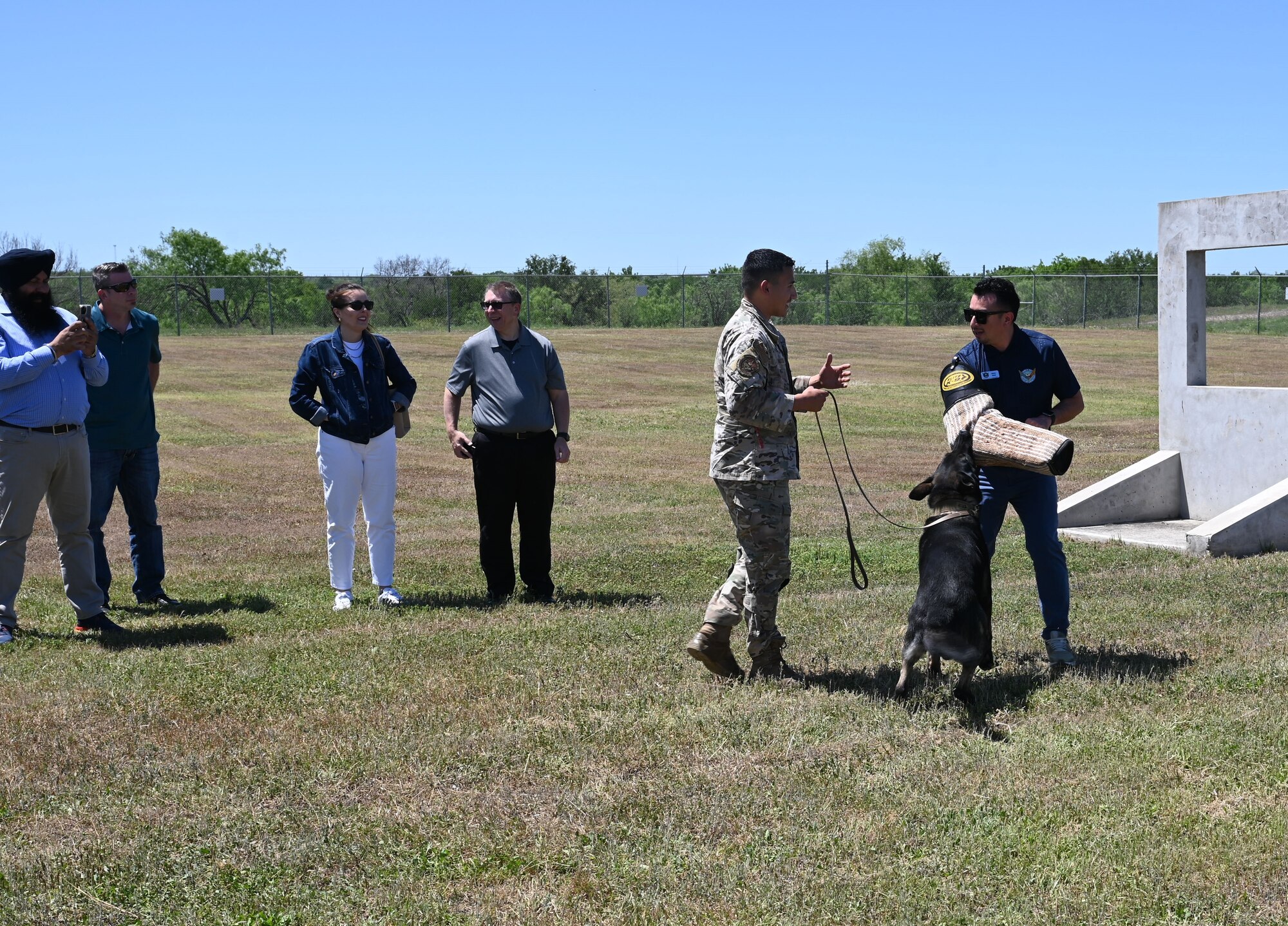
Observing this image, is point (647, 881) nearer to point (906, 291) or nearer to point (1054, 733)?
point (1054, 733)

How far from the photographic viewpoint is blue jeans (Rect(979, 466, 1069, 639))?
253 inches

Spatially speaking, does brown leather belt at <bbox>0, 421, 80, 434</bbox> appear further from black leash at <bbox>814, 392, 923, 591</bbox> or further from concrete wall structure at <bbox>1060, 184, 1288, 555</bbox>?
concrete wall structure at <bbox>1060, 184, 1288, 555</bbox>

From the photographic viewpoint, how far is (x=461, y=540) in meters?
11.8

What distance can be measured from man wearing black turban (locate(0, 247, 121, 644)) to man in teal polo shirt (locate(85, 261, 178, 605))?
0.74m

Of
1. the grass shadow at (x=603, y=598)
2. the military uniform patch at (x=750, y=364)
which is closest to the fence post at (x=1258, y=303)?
the grass shadow at (x=603, y=598)

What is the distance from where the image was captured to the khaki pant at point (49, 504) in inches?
282

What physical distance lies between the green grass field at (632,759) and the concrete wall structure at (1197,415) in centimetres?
158

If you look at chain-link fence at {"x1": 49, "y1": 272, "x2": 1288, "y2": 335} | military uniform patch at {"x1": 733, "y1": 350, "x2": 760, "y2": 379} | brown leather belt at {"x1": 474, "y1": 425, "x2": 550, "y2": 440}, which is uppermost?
chain-link fence at {"x1": 49, "y1": 272, "x2": 1288, "y2": 335}

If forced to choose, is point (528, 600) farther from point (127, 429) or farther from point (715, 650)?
point (127, 429)

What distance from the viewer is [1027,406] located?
250 inches

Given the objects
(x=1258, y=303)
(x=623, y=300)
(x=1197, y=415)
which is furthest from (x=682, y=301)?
(x=1197, y=415)

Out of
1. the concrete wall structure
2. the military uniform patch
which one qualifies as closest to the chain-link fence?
the concrete wall structure

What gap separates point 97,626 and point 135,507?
1.36m

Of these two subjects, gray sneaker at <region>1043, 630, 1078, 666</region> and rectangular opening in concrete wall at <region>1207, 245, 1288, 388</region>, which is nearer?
gray sneaker at <region>1043, 630, 1078, 666</region>
